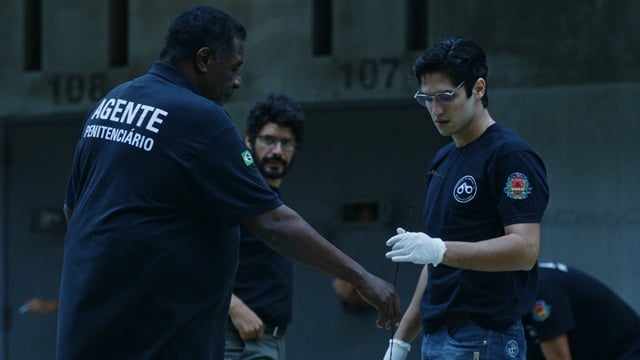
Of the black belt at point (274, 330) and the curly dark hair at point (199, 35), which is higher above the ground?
the curly dark hair at point (199, 35)

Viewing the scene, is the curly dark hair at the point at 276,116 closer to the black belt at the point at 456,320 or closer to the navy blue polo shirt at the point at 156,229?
the black belt at the point at 456,320

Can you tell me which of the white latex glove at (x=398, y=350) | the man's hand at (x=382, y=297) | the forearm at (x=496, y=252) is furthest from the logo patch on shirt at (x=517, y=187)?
the white latex glove at (x=398, y=350)

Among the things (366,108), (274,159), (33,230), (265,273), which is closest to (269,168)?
(274,159)

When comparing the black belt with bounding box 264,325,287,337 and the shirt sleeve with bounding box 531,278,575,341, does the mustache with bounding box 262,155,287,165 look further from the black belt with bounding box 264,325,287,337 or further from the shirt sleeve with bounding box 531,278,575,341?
the shirt sleeve with bounding box 531,278,575,341

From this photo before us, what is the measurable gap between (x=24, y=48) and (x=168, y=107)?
25.7 ft

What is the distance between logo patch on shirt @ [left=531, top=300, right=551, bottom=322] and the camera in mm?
6293

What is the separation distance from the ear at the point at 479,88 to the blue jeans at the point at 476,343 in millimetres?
827

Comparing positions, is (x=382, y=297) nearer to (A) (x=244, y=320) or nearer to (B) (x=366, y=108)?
(A) (x=244, y=320)

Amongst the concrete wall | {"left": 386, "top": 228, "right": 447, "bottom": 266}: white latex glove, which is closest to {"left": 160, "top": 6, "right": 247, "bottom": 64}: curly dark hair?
{"left": 386, "top": 228, "right": 447, "bottom": 266}: white latex glove

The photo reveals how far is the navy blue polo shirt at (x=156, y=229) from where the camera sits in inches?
163

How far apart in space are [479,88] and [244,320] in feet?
6.01

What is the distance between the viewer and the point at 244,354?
613cm

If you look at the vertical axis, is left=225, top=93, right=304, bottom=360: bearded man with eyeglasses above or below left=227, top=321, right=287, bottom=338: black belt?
above

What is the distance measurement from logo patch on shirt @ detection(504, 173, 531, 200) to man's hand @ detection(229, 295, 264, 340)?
188cm
